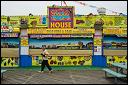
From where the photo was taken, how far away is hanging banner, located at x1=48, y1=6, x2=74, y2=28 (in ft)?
79.5

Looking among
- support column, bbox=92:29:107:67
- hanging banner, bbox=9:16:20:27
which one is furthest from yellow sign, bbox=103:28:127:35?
hanging banner, bbox=9:16:20:27

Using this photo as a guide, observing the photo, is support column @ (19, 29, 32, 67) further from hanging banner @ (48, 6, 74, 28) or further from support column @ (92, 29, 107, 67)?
support column @ (92, 29, 107, 67)

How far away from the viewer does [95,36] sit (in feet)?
79.4

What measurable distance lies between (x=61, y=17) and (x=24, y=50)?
11.7ft

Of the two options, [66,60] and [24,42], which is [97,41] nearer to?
[66,60]

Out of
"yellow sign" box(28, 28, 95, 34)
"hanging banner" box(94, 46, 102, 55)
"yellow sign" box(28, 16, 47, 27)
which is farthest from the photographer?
"hanging banner" box(94, 46, 102, 55)

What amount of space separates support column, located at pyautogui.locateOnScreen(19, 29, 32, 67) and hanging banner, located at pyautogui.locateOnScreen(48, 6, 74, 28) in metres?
1.92

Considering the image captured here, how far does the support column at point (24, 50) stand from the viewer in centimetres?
2400

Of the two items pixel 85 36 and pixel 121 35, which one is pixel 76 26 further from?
pixel 121 35

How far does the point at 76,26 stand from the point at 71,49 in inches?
67.2

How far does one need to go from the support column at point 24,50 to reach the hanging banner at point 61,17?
1919 mm

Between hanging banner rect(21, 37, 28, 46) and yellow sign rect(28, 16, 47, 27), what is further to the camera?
yellow sign rect(28, 16, 47, 27)

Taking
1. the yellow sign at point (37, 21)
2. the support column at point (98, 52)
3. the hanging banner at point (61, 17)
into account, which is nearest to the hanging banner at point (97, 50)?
the support column at point (98, 52)

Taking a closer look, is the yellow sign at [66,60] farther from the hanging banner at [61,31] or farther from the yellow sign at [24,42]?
the hanging banner at [61,31]
